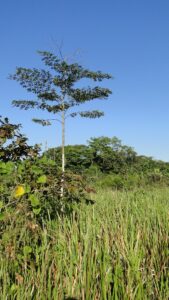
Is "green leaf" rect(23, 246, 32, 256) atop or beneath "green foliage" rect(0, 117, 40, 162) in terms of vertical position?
beneath

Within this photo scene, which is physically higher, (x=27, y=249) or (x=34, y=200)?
(x=34, y=200)

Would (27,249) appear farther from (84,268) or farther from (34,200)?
(84,268)

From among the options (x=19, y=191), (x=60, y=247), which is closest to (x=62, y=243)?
(x=60, y=247)

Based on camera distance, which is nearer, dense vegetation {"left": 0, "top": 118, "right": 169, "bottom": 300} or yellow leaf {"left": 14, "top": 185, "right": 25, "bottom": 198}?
dense vegetation {"left": 0, "top": 118, "right": 169, "bottom": 300}

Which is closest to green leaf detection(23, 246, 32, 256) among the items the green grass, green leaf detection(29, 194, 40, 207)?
the green grass

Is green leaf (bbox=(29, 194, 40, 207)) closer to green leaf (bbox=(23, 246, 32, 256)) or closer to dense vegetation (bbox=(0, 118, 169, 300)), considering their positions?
dense vegetation (bbox=(0, 118, 169, 300))

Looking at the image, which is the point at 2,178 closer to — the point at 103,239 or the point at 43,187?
the point at 43,187

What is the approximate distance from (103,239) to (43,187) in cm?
71

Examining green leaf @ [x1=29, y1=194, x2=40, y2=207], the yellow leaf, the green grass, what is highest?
the yellow leaf

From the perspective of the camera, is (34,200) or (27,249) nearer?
(27,249)

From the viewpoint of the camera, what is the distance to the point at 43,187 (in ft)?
10.8

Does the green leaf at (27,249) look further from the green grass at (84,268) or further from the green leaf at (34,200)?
the green leaf at (34,200)

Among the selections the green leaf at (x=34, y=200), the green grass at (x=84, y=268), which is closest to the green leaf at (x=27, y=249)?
the green grass at (x=84, y=268)

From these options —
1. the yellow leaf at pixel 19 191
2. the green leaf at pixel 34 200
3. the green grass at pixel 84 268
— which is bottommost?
the green grass at pixel 84 268
